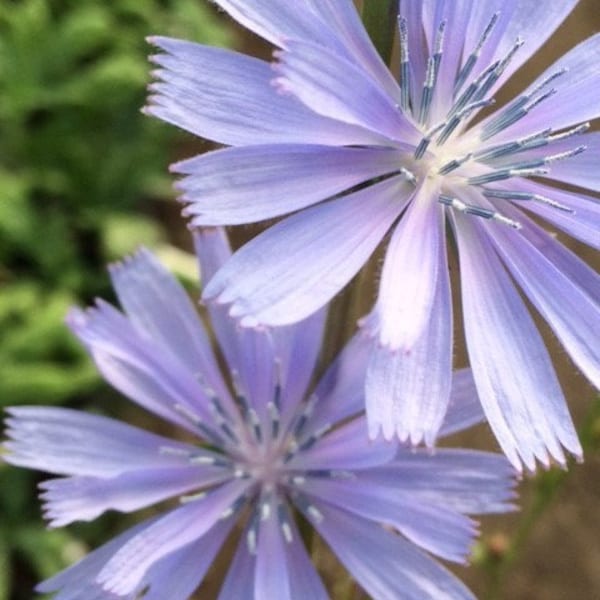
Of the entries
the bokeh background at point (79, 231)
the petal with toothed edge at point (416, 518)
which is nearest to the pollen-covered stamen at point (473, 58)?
the petal with toothed edge at point (416, 518)

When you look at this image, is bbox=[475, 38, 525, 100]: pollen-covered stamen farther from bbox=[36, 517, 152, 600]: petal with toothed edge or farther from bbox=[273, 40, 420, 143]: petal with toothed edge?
bbox=[36, 517, 152, 600]: petal with toothed edge

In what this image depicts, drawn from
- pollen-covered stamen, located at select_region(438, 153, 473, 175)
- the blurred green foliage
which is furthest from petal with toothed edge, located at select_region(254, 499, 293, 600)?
the blurred green foliage

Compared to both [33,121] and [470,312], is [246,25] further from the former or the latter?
[33,121]

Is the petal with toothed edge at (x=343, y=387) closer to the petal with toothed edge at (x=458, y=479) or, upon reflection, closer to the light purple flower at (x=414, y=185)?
the petal with toothed edge at (x=458, y=479)

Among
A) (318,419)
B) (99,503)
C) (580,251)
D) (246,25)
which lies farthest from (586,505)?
(246,25)

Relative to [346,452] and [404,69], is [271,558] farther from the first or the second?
[404,69]
